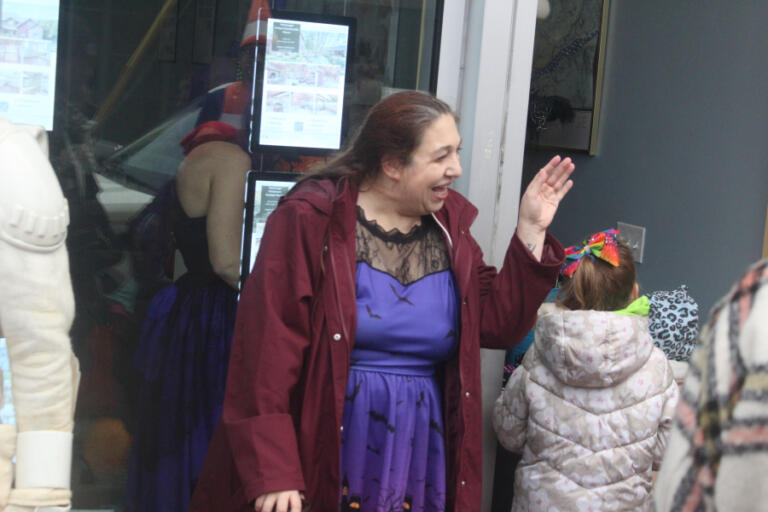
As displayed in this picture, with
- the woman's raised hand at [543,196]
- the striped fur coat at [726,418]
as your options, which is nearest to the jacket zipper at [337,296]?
the woman's raised hand at [543,196]

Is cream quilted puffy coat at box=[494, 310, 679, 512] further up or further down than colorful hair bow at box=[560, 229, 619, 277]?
further down

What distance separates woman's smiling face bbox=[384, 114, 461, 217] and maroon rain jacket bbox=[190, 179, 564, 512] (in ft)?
0.49

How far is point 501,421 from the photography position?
341cm

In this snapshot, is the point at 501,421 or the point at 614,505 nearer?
the point at 614,505

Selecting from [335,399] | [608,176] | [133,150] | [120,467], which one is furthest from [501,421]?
[608,176]

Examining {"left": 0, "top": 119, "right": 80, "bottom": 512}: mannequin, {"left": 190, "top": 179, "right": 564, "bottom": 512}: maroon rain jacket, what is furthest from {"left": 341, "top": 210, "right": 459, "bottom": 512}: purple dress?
{"left": 0, "top": 119, "right": 80, "bottom": 512}: mannequin

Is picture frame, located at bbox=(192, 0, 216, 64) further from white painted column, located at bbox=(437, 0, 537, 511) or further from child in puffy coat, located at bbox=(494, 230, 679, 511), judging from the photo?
child in puffy coat, located at bbox=(494, 230, 679, 511)

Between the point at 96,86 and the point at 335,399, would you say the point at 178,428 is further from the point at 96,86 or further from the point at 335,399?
the point at 96,86

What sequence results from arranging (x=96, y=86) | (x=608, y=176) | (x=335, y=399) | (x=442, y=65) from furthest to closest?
(x=608, y=176)
(x=442, y=65)
(x=96, y=86)
(x=335, y=399)

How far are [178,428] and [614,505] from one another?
1.47m

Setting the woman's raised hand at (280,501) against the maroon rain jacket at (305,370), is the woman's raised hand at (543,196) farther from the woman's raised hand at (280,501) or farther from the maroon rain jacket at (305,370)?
the woman's raised hand at (280,501)

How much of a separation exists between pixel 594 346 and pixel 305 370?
95cm

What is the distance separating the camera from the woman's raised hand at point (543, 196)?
2.93 metres

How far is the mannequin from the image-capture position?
2.30m
